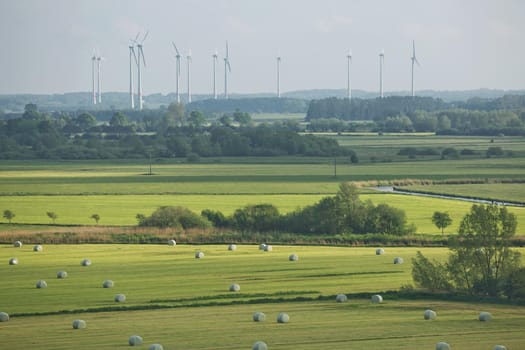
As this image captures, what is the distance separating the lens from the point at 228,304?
35688 mm

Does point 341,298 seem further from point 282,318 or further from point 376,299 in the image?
point 282,318

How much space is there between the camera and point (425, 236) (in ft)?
175

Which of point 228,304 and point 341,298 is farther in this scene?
point 228,304

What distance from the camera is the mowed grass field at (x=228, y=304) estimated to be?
96.4 ft

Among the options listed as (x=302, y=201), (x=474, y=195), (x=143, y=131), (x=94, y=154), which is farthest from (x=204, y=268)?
(x=143, y=131)

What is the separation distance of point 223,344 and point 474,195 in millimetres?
47699

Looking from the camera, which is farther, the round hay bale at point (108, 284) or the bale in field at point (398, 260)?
the bale in field at point (398, 260)

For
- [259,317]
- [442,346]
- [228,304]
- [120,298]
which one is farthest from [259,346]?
[120,298]

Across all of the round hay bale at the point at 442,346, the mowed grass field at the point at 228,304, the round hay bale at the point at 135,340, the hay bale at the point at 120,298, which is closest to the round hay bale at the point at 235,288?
the mowed grass field at the point at 228,304

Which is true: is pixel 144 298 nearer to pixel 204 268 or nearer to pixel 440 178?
pixel 204 268

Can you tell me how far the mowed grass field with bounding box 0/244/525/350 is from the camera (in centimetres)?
2939

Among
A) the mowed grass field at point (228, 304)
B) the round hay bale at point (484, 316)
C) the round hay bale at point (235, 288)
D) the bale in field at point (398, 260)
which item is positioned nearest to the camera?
the mowed grass field at point (228, 304)

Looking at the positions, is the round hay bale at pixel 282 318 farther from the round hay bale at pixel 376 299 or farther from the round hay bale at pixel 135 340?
the round hay bale at pixel 135 340

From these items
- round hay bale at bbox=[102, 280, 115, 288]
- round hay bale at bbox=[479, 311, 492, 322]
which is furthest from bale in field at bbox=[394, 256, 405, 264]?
round hay bale at bbox=[479, 311, 492, 322]
